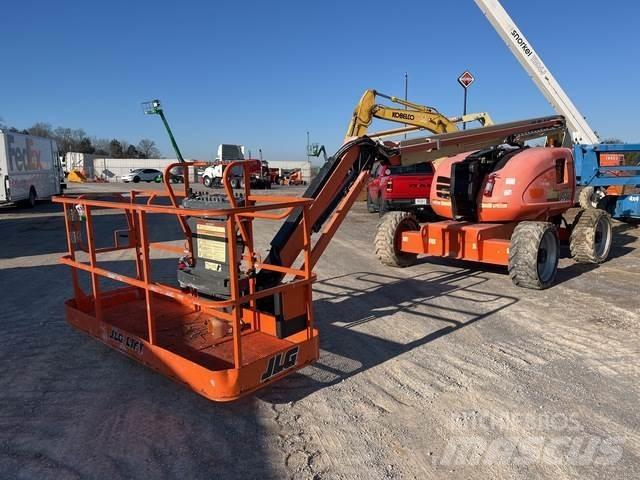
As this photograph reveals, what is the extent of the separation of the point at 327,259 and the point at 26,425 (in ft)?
21.3

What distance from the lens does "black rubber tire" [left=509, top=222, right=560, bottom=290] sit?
6992 mm

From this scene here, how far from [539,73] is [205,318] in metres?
12.8

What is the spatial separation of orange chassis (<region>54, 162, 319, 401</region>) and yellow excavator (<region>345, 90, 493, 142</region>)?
18.6ft

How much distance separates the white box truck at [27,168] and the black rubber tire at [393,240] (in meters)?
15.1

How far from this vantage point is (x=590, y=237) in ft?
28.5

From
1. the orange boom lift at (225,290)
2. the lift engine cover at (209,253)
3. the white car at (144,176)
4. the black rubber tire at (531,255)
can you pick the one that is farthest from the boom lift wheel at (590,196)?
the white car at (144,176)

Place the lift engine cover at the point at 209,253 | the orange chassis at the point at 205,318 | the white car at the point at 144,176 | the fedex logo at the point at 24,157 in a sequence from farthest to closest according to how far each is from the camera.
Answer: the white car at the point at 144,176, the fedex logo at the point at 24,157, the lift engine cover at the point at 209,253, the orange chassis at the point at 205,318

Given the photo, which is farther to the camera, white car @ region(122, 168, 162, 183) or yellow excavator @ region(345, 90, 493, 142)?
white car @ region(122, 168, 162, 183)

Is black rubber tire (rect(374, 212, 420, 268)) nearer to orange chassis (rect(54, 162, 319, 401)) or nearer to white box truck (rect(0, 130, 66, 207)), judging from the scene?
orange chassis (rect(54, 162, 319, 401))

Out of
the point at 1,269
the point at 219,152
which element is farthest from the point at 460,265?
the point at 219,152

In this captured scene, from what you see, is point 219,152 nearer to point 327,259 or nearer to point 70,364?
point 327,259

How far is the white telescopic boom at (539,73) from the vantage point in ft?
45.7

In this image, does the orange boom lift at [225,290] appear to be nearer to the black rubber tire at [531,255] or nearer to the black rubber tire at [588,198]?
the black rubber tire at [531,255]

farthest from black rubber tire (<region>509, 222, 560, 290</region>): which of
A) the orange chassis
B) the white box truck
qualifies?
the white box truck
